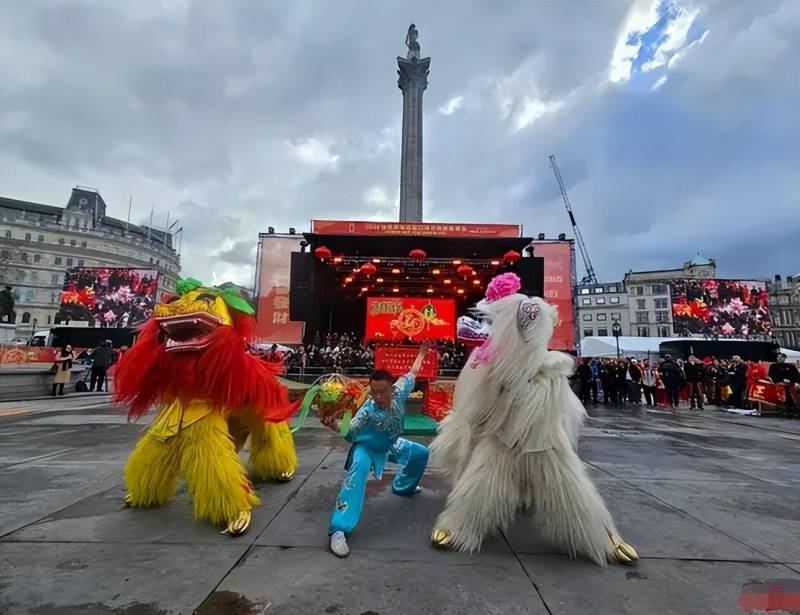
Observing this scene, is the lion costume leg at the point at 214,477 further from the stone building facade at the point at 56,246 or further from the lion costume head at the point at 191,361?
the stone building facade at the point at 56,246

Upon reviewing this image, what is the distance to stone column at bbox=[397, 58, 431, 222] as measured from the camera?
2561 centimetres

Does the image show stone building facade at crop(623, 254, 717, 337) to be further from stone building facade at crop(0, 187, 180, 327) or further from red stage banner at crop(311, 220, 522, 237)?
stone building facade at crop(0, 187, 180, 327)

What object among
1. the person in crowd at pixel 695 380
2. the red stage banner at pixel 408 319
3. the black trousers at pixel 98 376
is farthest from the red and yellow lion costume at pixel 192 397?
the person in crowd at pixel 695 380

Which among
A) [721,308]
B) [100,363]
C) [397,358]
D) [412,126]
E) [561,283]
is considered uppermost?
[412,126]

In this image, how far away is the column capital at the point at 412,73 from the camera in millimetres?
28797

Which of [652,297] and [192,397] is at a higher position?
[652,297]

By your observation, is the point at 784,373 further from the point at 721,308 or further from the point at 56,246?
the point at 56,246

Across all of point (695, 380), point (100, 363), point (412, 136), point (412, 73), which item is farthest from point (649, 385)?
point (412, 73)

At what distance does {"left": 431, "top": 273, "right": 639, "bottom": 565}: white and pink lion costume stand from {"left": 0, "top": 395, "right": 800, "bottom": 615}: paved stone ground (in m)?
0.15

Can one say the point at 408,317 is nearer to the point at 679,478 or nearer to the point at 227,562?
the point at 679,478

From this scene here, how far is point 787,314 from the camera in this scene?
6178 cm

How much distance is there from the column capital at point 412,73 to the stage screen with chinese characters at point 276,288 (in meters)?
18.2

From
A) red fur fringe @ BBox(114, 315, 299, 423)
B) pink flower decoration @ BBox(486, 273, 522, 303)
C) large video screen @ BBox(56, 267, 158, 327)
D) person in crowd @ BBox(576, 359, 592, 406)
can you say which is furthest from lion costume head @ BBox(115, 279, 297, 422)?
large video screen @ BBox(56, 267, 158, 327)

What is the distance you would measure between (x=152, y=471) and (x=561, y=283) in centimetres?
1588
